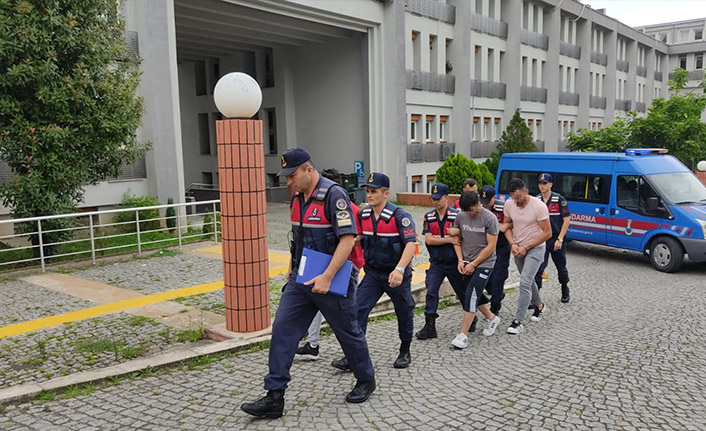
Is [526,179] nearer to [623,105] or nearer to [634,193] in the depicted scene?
[634,193]

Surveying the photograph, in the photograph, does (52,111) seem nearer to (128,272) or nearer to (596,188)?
(128,272)

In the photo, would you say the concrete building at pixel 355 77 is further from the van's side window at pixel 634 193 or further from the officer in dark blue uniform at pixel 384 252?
the officer in dark blue uniform at pixel 384 252

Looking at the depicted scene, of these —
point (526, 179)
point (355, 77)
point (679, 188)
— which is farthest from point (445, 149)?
point (679, 188)

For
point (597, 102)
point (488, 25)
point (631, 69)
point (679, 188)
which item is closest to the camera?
point (679, 188)

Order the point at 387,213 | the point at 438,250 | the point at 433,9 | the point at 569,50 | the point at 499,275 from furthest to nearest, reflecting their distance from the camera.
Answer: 1. the point at 569,50
2. the point at 433,9
3. the point at 499,275
4. the point at 438,250
5. the point at 387,213

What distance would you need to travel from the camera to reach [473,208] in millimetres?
6293

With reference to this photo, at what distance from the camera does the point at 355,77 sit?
25.5 m

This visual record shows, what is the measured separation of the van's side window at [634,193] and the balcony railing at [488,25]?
18942 millimetres

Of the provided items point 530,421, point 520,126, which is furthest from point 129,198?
point 520,126

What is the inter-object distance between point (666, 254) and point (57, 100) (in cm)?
1153

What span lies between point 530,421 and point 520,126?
2520 centimetres

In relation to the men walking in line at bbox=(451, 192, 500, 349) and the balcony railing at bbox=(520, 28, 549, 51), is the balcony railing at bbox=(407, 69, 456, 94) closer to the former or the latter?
the balcony railing at bbox=(520, 28, 549, 51)

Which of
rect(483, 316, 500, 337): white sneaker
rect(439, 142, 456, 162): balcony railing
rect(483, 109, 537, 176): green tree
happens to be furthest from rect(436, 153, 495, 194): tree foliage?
rect(483, 316, 500, 337): white sneaker

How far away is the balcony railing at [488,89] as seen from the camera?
97.6ft
